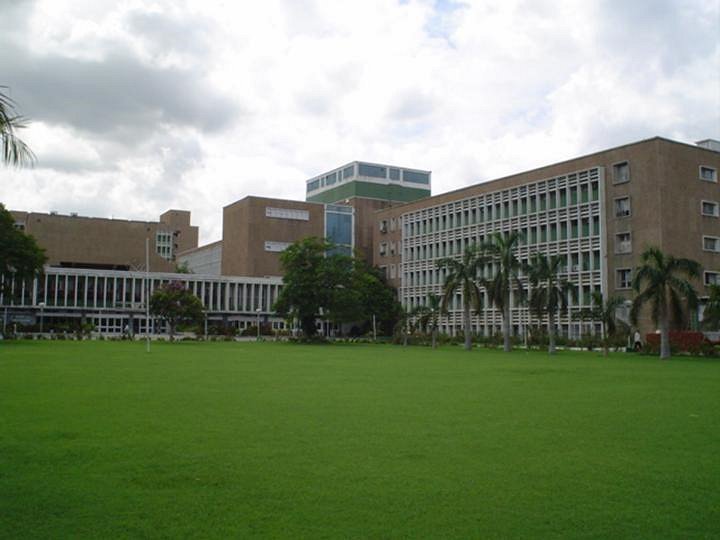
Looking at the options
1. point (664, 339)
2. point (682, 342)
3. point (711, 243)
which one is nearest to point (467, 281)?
point (682, 342)

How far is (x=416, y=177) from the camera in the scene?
118312mm

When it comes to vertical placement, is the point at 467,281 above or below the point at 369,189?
below

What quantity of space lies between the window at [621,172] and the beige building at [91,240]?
6787 cm

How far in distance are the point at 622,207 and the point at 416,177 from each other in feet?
191

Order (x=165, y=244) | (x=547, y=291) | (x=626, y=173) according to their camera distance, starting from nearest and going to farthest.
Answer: (x=547, y=291), (x=626, y=173), (x=165, y=244)

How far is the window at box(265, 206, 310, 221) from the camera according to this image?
108 metres

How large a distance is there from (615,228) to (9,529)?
205ft

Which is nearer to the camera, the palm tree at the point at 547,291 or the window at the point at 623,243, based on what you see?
the palm tree at the point at 547,291

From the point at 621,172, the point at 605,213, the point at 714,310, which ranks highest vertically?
the point at 621,172

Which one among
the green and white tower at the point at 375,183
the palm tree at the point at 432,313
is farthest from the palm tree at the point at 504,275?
the green and white tower at the point at 375,183

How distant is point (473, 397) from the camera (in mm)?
17234

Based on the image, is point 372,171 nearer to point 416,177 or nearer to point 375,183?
point 375,183

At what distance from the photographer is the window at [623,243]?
202ft

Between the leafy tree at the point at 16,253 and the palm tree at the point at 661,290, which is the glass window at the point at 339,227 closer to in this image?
the leafy tree at the point at 16,253
